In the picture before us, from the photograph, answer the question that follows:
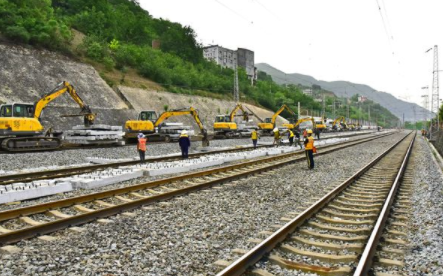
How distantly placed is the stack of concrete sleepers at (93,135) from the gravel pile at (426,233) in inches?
752

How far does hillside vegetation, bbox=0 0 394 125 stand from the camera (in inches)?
1512

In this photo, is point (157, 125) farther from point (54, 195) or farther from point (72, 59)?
point (54, 195)

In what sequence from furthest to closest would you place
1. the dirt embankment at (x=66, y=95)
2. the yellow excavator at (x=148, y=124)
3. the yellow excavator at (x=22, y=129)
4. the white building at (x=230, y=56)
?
the white building at (x=230, y=56) < the dirt embankment at (x=66, y=95) < the yellow excavator at (x=148, y=124) < the yellow excavator at (x=22, y=129)

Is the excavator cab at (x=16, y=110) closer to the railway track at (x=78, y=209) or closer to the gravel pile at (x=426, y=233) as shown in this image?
the railway track at (x=78, y=209)

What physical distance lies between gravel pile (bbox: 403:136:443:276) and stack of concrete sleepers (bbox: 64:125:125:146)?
19.1m

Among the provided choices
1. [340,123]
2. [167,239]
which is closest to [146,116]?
[167,239]

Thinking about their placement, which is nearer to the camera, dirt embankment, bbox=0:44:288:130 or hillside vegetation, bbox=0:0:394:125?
dirt embankment, bbox=0:44:288:130

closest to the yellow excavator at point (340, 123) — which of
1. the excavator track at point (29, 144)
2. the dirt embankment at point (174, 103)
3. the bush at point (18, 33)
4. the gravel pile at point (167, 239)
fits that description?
the dirt embankment at point (174, 103)

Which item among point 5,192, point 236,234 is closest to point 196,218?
point 236,234

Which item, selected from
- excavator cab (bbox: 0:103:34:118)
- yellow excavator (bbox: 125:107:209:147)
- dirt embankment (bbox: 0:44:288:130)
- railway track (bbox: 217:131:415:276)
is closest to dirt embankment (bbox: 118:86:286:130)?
dirt embankment (bbox: 0:44:288:130)

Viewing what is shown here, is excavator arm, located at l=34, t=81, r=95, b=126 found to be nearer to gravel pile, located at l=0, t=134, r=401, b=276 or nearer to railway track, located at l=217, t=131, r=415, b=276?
gravel pile, located at l=0, t=134, r=401, b=276

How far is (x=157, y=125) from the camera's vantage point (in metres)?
30.1

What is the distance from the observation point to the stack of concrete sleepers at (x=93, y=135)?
933 inches

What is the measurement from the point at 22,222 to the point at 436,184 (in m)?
11.1
